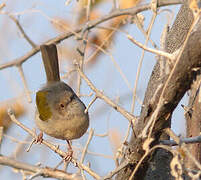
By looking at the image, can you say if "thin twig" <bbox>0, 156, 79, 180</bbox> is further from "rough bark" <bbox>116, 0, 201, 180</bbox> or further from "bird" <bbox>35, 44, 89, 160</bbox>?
"bird" <bbox>35, 44, 89, 160</bbox>

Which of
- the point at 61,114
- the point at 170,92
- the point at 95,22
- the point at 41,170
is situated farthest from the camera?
the point at 95,22

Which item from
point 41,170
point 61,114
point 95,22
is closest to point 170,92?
point 41,170

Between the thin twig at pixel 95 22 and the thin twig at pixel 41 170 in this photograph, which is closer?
the thin twig at pixel 41 170

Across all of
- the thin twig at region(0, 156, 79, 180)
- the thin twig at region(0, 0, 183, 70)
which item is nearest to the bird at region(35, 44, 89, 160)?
the thin twig at region(0, 0, 183, 70)

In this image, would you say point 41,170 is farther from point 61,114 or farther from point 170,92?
point 61,114

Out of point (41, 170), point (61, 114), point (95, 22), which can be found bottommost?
point (41, 170)

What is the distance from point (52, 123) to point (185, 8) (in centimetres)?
141

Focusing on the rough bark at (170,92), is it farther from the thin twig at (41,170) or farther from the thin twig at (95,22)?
the thin twig at (95,22)

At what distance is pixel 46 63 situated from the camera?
420cm

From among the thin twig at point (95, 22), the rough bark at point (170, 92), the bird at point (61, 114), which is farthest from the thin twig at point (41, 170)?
the thin twig at point (95, 22)

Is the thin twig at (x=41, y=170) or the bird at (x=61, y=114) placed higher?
the bird at (x=61, y=114)

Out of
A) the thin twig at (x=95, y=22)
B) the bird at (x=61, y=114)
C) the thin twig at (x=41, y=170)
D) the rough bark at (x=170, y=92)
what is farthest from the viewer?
the thin twig at (x=95, y=22)

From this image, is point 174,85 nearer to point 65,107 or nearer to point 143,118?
point 143,118

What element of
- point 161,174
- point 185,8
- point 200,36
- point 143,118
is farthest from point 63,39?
point 200,36
